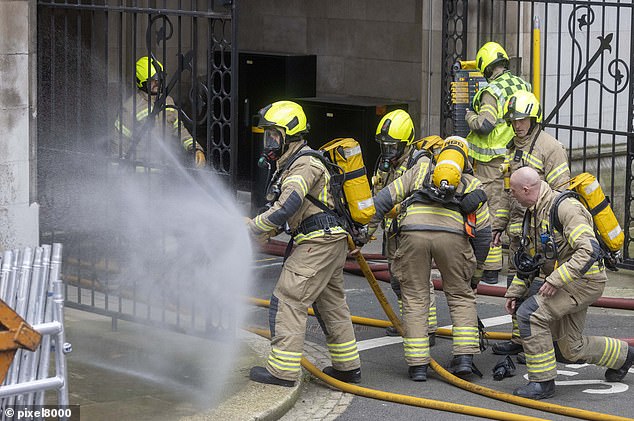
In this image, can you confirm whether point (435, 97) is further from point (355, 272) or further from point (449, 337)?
point (449, 337)

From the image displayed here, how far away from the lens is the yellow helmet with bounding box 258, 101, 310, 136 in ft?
26.0

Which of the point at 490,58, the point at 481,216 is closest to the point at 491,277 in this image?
the point at 490,58

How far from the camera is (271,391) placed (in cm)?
769

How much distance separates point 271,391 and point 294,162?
1.42 meters

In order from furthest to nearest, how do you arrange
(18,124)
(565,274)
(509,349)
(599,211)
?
(18,124), (509,349), (599,211), (565,274)

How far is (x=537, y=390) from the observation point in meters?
7.84

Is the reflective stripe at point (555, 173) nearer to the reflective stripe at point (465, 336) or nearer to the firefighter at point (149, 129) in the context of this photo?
the reflective stripe at point (465, 336)

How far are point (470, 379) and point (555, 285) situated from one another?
40.5 inches

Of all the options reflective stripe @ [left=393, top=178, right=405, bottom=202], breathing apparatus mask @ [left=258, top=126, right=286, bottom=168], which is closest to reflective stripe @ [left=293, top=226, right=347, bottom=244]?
breathing apparatus mask @ [left=258, top=126, right=286, bottom=168]

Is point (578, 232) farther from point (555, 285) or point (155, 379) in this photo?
point (155, 379)

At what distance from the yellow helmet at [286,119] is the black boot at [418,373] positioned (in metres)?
1.73

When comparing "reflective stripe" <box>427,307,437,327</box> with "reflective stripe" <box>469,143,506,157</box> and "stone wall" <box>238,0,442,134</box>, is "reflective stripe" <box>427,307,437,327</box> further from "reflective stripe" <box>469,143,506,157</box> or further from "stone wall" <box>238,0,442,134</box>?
"stone wall" <box>238,0,442,134</box>

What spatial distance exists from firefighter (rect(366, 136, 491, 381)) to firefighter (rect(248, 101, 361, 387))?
478mm

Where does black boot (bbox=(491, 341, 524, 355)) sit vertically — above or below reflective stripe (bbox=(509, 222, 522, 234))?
below
